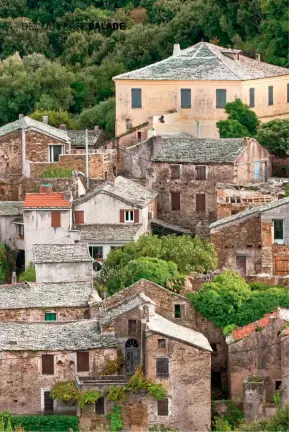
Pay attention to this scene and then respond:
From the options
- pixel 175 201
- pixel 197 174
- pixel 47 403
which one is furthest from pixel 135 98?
pixel 47 403

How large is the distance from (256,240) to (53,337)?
10.5 meters

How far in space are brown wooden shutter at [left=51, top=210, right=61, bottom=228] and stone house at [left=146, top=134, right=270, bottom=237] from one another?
5191 millimetres

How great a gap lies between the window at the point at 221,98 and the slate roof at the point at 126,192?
7.72 metres

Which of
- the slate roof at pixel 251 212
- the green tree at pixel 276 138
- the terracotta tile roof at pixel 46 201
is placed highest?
the green tree at pixel 276 138

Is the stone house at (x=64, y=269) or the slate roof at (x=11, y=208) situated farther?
the slate roof at (x=11, y=208)

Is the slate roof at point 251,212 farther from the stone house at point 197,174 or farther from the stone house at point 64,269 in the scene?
the stone house at point 64,269

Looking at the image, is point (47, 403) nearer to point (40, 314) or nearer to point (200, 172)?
point (40, 314)

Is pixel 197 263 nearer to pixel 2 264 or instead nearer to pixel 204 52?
pixel 2 264

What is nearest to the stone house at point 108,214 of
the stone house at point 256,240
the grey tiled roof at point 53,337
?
the stone house at point 256,240

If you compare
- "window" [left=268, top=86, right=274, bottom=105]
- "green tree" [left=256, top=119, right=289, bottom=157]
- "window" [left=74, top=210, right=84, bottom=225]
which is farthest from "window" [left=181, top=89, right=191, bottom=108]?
"window" [left=74, top=210, right=84, bottom=225]

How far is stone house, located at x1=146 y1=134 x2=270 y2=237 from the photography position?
88188 millimetres

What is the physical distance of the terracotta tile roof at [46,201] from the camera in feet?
278

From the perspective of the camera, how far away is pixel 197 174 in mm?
88312

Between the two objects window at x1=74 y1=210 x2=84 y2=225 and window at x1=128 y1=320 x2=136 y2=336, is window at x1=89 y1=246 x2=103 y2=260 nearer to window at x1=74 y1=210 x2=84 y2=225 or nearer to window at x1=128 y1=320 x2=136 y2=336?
window at x1=74 y1=210 x2=84 y2=225
